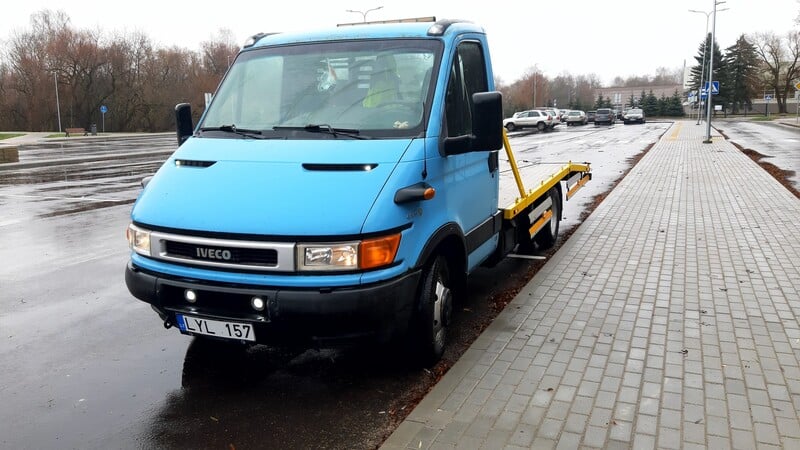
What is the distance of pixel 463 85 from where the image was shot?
5.00 m

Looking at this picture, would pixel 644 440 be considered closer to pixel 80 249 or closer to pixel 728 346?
pixel 728 346

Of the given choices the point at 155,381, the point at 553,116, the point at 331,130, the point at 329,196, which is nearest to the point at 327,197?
the point at 329,196

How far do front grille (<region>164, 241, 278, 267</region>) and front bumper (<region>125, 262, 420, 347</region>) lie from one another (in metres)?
0.15

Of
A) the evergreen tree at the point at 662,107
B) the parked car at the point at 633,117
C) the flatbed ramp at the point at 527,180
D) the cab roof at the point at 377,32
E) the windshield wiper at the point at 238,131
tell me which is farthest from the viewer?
the evergreen tree at the point at 662,107

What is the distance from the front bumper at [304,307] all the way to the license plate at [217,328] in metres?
0.04

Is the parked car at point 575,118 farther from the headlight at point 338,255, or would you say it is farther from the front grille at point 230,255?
the front grille at point 230,255

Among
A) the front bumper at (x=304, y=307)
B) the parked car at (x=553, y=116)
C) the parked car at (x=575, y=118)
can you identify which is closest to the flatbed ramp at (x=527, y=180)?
the front bumper at (x=304, y=307)

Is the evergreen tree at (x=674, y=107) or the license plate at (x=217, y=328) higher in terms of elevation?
the evergreen tree at (x=674, y=107)

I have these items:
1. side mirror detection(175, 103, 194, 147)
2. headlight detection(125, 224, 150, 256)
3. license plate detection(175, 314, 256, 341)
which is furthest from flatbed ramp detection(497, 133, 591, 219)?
headlight detection(125, 224, 150, 256)

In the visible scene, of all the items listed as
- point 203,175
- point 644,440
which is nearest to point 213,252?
point 203,175

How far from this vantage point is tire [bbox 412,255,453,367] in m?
4.29

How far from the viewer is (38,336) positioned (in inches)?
213

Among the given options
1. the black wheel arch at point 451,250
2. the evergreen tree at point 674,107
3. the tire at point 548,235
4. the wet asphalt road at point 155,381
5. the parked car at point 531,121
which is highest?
the evergreen tree at point 674,107

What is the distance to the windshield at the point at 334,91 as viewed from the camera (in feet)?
14.7
